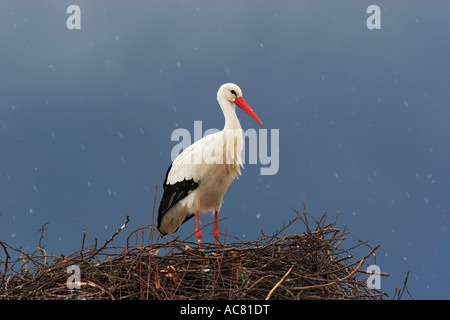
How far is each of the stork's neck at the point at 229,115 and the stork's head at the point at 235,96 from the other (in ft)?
0.14

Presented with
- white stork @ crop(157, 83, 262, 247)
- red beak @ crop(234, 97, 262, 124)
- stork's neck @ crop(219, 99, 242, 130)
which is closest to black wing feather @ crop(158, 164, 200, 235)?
white stork @ crop(157, 83, 262, 247)

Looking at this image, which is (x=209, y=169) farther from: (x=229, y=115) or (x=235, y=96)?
(x=235, y=96)

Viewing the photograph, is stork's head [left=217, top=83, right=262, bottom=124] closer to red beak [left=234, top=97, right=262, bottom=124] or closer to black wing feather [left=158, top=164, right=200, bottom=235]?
red beak [left=234, top=97, right=262, bottom=124]

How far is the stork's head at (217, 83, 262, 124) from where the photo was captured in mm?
4898

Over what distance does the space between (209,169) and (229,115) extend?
58 centimetres

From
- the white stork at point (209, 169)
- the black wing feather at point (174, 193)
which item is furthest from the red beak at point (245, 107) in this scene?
the black wing feather at point (174, 193)

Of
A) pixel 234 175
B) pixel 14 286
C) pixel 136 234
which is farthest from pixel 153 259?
pixel 234 175

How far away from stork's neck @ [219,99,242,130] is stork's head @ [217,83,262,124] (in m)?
0.04

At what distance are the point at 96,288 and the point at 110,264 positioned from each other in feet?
0.59

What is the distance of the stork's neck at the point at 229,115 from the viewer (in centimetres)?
486

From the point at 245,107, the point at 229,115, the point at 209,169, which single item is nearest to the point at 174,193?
the point at 209,169

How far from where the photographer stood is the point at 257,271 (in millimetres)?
2951
